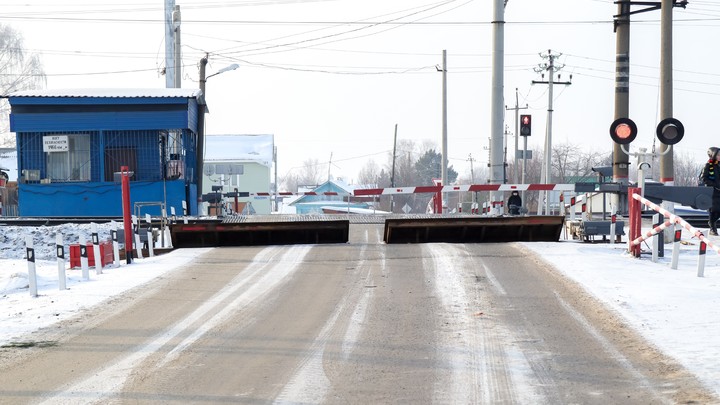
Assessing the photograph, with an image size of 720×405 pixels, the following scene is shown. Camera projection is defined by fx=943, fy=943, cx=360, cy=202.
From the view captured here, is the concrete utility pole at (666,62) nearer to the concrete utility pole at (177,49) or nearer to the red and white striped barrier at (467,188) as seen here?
the red and white striped barrier at (467,188)

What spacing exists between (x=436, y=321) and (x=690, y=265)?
260 inches

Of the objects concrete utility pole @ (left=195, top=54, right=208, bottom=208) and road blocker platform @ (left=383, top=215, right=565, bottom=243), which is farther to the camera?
concrete utility pole @ (left=195, top=54, right=208, bottom=208)

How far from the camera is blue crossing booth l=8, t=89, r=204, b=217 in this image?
102ft

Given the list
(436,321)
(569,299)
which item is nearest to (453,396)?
(436,321)

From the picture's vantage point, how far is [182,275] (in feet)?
48.3

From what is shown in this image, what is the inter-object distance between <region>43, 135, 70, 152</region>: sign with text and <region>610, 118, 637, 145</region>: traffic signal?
20074mm

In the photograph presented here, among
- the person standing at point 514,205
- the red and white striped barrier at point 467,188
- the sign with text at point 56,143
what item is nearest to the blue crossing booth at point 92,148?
the sign with text at point 56,143

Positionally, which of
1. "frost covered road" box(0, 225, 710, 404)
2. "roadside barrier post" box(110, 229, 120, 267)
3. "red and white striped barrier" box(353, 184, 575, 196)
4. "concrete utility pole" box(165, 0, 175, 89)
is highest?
"concrete utility pole" box(165, 0, 175, 89)

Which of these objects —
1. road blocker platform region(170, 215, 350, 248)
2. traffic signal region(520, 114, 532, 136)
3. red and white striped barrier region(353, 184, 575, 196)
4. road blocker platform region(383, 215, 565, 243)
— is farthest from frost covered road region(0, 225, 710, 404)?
traffic signal region(520, 114, 532, 136)

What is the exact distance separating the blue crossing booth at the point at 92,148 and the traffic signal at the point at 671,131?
60.2 feet

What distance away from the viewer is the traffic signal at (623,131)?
17000 mm

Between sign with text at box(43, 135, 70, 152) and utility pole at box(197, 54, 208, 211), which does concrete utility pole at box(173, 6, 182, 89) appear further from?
Result: sign with text at box(43, 135, 70, 152)

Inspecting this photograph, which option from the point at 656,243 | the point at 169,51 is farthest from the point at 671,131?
the point at 169,51

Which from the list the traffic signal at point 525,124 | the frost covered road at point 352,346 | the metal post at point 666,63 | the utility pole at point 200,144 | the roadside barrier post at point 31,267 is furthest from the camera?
the traffic signal at point 525,124
